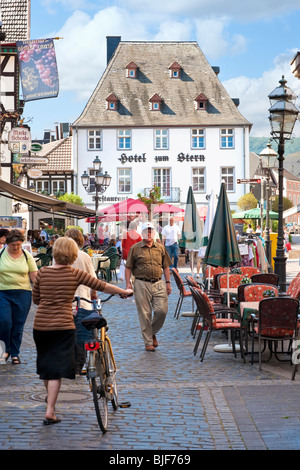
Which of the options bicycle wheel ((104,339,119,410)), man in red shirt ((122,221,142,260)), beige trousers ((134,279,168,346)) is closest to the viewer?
bicycle wheel ((104,339,119,410))

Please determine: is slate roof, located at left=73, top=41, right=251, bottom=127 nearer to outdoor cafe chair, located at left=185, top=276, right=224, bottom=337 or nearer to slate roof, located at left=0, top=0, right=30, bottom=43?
slate roof, located at left=0, top=0, right=30, bottom=43

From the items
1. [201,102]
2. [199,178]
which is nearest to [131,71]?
[201,102]

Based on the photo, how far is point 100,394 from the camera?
22.7 feet

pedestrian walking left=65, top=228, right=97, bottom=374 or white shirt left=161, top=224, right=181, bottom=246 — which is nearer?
pedestrian walking left=65, top=228, right=97, bottom=374

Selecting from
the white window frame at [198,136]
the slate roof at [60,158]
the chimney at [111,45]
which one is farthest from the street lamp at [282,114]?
the chimney at [111,45]

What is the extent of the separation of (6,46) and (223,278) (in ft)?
64.3

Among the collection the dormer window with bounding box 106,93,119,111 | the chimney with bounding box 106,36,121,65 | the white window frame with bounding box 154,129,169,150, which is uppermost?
the chimney with bounding box 106,36,121,65

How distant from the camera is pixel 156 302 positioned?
11695 mm

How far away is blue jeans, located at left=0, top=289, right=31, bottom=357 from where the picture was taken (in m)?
10.4

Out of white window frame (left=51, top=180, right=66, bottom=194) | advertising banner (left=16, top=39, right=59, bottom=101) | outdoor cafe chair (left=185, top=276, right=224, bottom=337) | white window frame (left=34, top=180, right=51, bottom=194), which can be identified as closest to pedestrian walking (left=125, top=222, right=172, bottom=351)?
outdoor cafe chair (left=185, top=276, right=224, bottom=337)

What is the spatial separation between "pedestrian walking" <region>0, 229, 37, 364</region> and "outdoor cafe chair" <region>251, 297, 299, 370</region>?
293cm

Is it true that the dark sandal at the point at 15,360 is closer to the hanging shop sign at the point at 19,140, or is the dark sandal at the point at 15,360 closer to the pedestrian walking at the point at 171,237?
the hanging shop sign at the point at 19,140

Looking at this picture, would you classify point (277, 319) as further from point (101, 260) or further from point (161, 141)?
point (161, 141)

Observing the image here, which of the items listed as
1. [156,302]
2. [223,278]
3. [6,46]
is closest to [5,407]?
[156,302]
